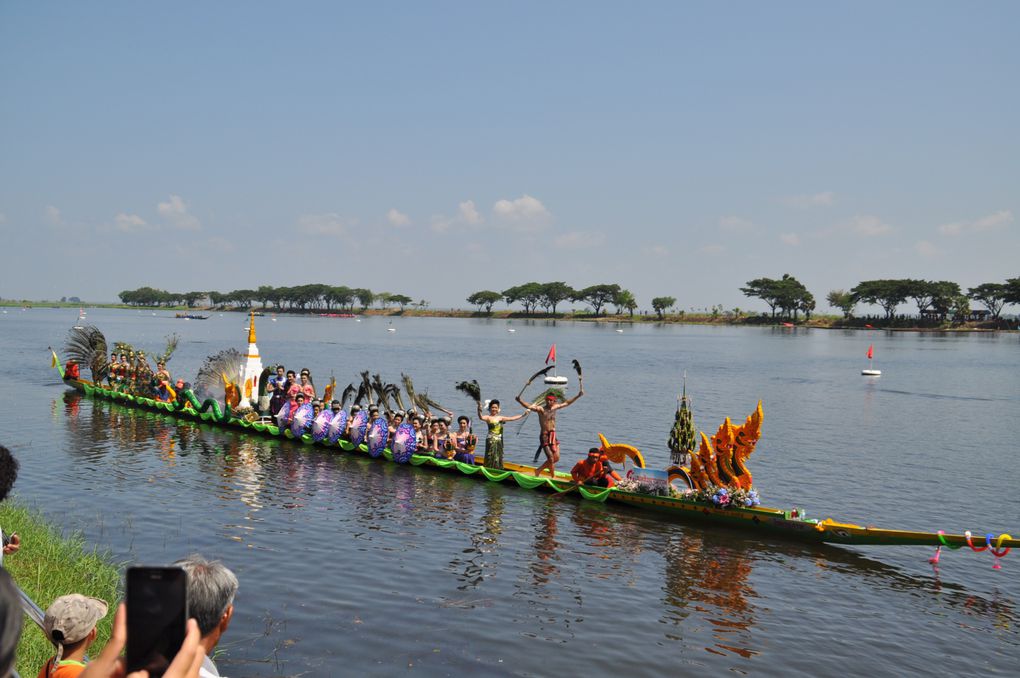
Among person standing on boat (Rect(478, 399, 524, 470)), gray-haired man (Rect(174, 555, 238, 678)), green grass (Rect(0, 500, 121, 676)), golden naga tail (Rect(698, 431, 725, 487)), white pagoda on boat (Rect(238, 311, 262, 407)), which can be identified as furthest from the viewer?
white pagoda on boat (Rect(238, 311, 262, 407))

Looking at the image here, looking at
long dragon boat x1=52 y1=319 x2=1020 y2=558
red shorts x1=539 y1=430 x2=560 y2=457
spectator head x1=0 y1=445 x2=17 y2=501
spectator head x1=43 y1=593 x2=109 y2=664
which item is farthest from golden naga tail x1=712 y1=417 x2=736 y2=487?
spectator head x1=0 y1=445 x2=17 y2=501

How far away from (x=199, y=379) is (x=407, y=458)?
1318cm

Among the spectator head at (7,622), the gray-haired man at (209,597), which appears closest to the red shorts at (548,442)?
the gray-haired man at (209,597)

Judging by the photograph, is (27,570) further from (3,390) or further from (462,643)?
(3,390)

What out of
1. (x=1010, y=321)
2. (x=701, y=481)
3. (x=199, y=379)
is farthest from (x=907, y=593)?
(x=1010, y=321)

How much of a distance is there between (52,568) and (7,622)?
1003 centimetres

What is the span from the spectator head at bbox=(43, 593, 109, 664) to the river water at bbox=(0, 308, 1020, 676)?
19.2 feet

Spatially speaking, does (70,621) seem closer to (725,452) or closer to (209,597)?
(209,597)

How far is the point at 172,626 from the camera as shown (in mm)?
3453

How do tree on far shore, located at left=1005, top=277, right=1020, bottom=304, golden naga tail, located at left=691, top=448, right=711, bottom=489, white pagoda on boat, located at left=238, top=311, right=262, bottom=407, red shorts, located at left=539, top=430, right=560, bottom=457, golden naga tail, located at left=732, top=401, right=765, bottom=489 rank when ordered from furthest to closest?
tree on far shore, located at left=1005, top=277, right=1020, bottom=304 < white pagoda on boat, located at left=238, top=311, right=262, bottom=407 < red shorts, located at left=539, top=430, right=560, bottom=457 < golden naga tail, located at left=691, top=448, right=711, bottom=489 < golden naga tail, located at left=732, top=401, right=765, bottom=489

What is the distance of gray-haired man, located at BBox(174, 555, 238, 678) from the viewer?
12.4 ft

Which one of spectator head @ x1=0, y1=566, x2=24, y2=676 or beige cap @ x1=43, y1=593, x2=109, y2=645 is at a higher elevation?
spectator head @ x1=0, y1=566, x2=24, y2=676

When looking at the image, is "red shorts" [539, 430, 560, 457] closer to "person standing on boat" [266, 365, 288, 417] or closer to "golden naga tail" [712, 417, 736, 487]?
"golden naga tail" [712, 417, 736, 487]

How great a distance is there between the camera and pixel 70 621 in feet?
15.0
